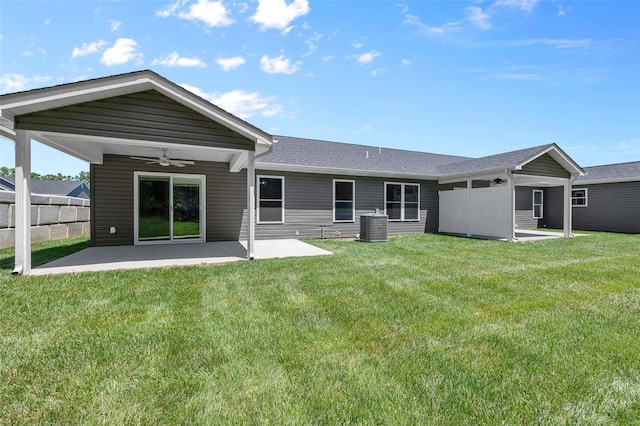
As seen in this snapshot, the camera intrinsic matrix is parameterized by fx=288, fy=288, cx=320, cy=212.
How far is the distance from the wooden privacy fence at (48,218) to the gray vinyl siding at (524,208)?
21.4 meters

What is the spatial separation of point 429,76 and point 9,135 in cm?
1132

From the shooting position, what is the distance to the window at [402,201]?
12552 mm

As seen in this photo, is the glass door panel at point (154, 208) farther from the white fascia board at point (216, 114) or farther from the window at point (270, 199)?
the white fascia board at point (216, 114)

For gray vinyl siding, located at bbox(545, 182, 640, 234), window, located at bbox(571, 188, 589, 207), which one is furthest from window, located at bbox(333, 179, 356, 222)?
window, located at bbox(571, 188, 589, 207)

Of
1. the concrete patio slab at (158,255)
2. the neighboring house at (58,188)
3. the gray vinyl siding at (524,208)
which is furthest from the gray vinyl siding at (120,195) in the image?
the neighboring house at (58,188)

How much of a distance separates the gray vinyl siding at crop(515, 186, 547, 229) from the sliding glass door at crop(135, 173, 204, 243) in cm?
1667

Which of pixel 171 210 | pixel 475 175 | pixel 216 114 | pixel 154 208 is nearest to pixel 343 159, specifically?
pixel 475 175

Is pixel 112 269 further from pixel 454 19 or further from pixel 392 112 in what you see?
pixel 392 112

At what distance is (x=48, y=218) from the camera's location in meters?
9.89

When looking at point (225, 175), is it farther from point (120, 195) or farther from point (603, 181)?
point (603, 181)

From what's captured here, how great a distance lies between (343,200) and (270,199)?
2.99 metres

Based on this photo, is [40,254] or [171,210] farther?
[171,210]

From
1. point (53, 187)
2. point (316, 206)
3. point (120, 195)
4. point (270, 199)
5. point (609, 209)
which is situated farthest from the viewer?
point (53, 187)

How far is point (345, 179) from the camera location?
11688 mm
